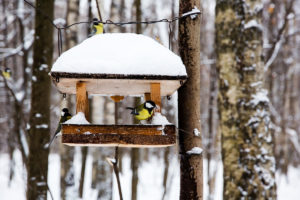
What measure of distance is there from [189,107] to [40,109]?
2.71m

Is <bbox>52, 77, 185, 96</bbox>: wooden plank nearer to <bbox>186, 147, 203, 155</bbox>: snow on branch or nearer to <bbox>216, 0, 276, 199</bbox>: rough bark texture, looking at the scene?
<bbox>186, 147, 203, 155</bbox>: snow on branch

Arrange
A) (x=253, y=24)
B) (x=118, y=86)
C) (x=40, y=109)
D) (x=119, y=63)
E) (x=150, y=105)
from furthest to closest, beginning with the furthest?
(x=40, y=109) < (x=253, y=24) < (x=118, y=86) < (x=150, y=105) < (x=119, y=63)

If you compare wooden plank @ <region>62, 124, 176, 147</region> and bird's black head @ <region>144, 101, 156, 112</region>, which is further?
bird's black head @ <region>144, 101, 156, 112</region>

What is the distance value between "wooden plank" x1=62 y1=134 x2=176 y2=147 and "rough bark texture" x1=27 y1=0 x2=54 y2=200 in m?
2.23

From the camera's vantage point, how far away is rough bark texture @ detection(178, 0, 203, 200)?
2.53 meters

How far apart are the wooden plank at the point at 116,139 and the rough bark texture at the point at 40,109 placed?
7.31 ft

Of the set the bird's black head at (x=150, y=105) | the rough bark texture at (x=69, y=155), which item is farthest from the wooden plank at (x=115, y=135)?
the rough bark texture at (x=69, y=155)

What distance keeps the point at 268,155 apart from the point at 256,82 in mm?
836

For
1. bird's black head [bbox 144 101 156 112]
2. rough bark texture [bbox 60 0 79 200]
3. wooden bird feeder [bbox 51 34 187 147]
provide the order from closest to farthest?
wooden bird feeder [bbox 51 34 187 147]
bird's black head [bbox 144 101 156 112]
rough bark texture [bbox 60 0 79 200]

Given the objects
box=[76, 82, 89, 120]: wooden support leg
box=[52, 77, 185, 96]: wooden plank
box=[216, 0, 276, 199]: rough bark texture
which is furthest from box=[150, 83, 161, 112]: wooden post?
box=[216, 0, 276, 199]: rough bark texture

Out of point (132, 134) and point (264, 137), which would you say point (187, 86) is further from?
point (264, 137)

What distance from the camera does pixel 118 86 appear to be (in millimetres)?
2855

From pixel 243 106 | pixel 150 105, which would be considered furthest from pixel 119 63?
pixel 243 106

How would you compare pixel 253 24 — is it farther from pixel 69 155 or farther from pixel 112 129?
pixel 69 155
